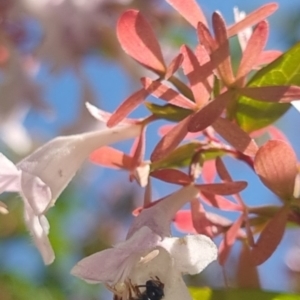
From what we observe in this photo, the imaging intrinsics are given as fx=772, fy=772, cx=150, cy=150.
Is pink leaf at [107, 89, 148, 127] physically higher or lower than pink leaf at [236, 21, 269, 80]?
lower

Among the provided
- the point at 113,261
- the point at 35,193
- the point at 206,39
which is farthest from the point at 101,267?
the point at 206,39

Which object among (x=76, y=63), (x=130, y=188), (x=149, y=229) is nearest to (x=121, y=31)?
(x=149, y=229)

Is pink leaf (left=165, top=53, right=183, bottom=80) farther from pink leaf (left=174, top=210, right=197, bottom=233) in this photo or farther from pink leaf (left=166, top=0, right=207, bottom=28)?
pink leaf (left=174, top=210, right=197, bottom=233)

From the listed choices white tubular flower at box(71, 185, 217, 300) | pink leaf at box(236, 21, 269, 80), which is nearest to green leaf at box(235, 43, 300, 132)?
pink leaf at box(236, 21, 269, 80)

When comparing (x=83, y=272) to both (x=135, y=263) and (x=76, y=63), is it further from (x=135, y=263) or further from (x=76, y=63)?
(x=76, y=63)

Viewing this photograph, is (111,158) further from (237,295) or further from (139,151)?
(237,295)

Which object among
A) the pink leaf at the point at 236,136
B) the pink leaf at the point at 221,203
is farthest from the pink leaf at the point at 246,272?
the pink leaf at the point at 236,136
